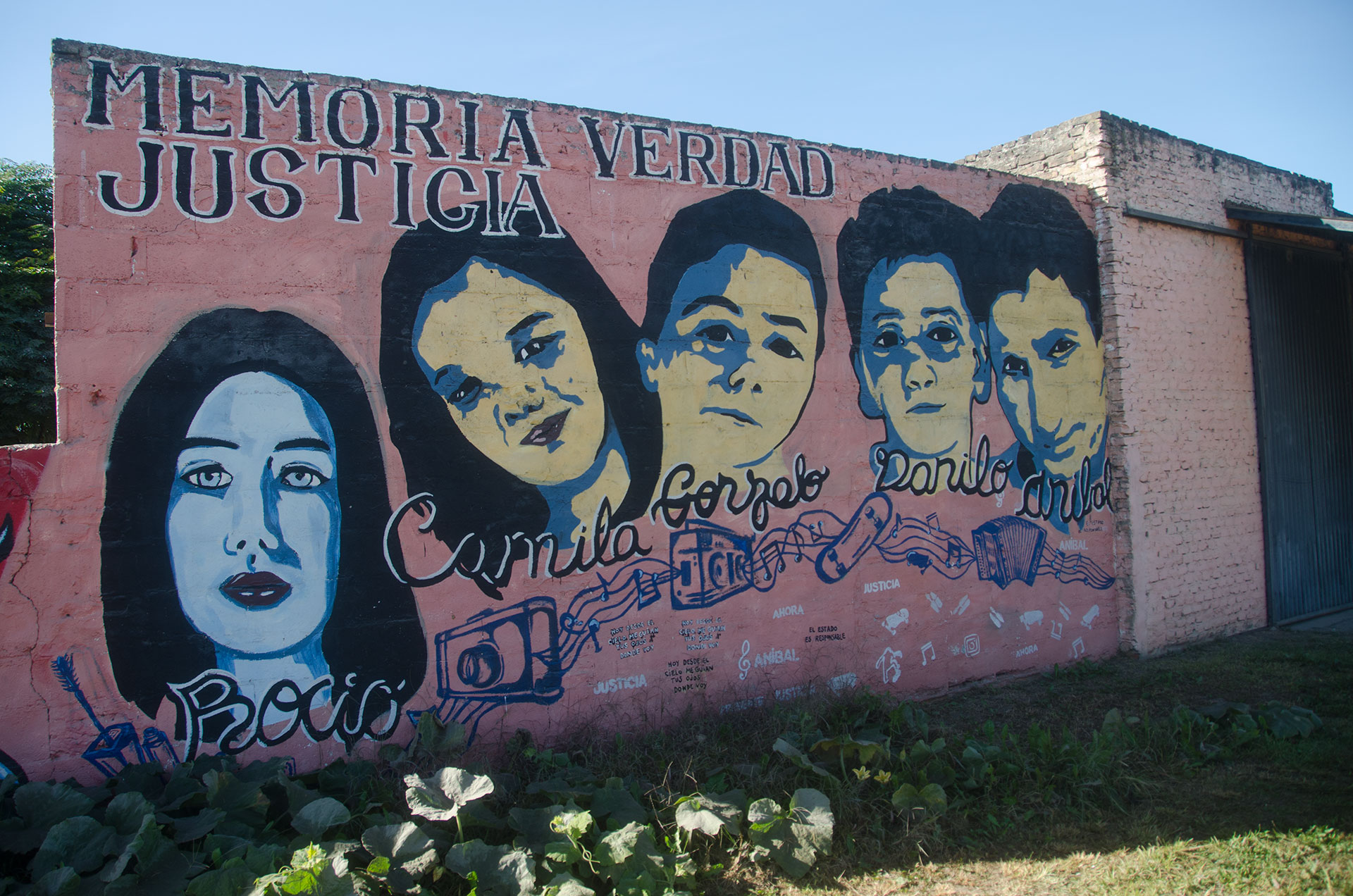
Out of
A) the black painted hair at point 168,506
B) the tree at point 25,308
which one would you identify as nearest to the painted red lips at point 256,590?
the black painted hair at point 168,506

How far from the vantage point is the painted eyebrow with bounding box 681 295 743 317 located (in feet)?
17.0

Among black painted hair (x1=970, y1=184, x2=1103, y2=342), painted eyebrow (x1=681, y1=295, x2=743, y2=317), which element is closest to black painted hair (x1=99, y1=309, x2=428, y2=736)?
painted eyebrow (x1=681, y1=295, x2=743, y2=317)

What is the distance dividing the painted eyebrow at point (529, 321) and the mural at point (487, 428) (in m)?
0.01

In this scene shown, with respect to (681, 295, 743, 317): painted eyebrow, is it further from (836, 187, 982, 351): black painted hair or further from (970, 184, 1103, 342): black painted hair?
(970, 184, 1103, 342): black painted hair

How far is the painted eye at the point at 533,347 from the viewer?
15.4ft

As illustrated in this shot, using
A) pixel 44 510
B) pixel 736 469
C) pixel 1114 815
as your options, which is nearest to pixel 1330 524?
pixel 1114 815

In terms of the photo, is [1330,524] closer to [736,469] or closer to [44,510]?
[736,469]

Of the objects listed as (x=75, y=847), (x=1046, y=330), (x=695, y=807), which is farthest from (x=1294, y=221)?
(x=75, y=847)

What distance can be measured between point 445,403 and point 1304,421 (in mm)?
8622

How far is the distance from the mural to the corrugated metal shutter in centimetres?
339

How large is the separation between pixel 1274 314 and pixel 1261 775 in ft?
18.6

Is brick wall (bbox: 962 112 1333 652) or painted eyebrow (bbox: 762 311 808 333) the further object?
brick wall (bbox: 962 112 1333 652)

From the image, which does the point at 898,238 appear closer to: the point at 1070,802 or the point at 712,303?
the point at 712,303

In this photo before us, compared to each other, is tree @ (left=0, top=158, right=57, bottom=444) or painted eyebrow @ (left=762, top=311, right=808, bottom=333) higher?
tree @ (left=0, top=158, right=57, bottom=444)
